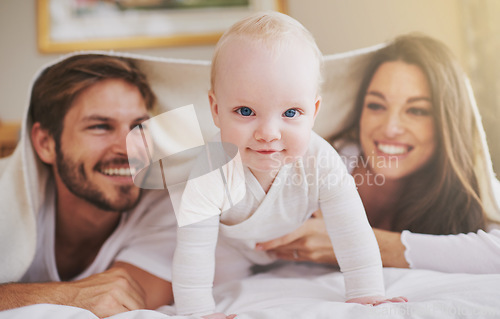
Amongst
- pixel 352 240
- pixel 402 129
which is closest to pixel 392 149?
pixel 402 129

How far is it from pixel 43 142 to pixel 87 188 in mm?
125

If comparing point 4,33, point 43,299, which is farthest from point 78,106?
point 4,33

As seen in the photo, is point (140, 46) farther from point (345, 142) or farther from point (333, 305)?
point (333, 305)

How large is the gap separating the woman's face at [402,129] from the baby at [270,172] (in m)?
0.13

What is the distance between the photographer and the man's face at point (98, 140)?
763 millimetres

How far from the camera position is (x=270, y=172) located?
2.06 feet

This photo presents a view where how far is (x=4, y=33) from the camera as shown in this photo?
1426mm

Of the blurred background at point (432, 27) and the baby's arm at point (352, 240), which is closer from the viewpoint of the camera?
the baby's arm at point (352, 240)

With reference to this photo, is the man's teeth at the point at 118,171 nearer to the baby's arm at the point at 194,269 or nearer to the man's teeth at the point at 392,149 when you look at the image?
the baby's arm at the point at 194,269

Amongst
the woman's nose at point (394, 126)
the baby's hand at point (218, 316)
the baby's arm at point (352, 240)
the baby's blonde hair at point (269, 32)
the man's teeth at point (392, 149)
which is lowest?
the baby's hand at point (218, 316)

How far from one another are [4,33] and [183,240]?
1.27 meters

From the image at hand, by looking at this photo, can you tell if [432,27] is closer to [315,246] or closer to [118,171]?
[315,246]

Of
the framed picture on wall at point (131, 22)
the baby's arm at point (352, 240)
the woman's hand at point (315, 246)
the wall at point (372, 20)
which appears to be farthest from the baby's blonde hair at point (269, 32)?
the framed picture on wall at point (131, 22)

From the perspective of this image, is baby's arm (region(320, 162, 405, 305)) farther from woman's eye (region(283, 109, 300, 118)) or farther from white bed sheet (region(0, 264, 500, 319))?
woman's eye (region(283, 109, 300, 118))
